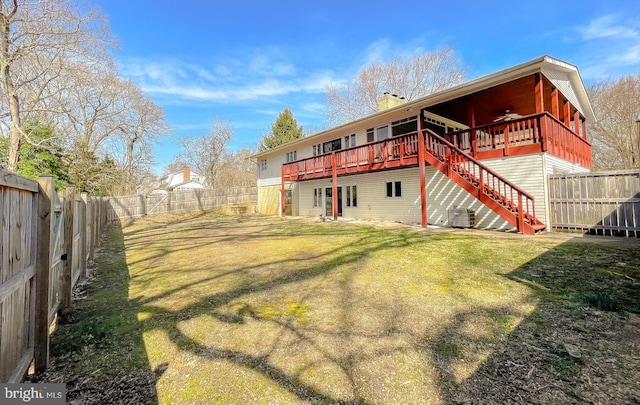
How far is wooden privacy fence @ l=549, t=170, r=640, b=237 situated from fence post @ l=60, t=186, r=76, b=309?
11799 mm

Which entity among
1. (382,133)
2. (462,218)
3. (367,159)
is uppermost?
(382,133)

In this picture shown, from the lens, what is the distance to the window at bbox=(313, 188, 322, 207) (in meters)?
17.9

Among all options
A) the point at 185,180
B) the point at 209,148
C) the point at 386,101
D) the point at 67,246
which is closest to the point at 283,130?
the point at 209,148

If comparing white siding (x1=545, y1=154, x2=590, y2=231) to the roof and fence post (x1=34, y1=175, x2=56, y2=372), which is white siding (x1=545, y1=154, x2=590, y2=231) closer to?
the roof

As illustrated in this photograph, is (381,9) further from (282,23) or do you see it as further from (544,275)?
(544,275)

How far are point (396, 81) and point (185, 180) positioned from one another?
31.6 meters

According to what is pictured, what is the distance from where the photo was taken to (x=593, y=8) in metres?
14.3

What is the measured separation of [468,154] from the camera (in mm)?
10742

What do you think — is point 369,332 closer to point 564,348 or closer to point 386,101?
point 564,348

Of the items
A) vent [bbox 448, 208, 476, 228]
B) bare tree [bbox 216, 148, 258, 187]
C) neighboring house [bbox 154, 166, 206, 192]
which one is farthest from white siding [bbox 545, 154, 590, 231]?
neighboring house [bbox 154, 166, 206, 192]

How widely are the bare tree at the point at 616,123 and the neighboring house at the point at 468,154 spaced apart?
861 centimetres

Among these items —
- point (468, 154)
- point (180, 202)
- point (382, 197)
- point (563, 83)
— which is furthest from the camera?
point (180, 202)

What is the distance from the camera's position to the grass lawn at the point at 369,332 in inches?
90.0

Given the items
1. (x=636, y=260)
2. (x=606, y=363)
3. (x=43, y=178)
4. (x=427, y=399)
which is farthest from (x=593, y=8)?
(x=43, y=178)
